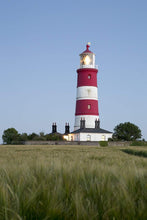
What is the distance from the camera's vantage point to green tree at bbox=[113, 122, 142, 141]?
5131 cm

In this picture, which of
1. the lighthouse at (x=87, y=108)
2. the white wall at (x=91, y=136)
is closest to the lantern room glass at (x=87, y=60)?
the lighthouse at (x=87, y=108)

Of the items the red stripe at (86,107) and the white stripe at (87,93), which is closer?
the red stripe at (86,107)

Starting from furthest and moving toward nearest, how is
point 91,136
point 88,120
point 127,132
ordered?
1. point 127,132
2. point 91,136
3. point 88,120

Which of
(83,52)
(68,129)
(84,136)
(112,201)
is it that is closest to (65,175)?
(112,201)

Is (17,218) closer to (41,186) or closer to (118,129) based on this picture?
(41,186)

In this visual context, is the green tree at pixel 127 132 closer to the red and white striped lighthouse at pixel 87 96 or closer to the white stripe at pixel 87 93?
the red and white striped lighthouse at pixel 87 96

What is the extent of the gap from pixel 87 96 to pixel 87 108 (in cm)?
167

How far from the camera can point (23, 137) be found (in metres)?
47.3

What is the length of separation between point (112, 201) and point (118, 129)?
5085 centimetres

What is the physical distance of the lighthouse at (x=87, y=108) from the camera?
43.5m

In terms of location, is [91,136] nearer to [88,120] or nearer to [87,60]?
[88,120]

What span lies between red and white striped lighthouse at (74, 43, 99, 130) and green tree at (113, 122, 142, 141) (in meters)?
8.18

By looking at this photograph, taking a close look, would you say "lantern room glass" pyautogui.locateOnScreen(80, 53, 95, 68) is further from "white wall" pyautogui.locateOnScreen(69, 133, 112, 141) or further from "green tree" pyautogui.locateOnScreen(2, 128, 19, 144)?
"green tree" pyautogui.locateOnScreen(2, 128, 19, 144)

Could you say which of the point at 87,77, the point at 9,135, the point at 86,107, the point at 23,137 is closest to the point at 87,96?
the point at 86,107
